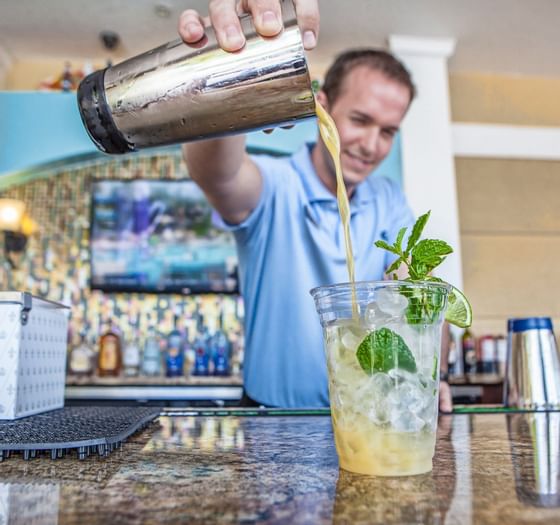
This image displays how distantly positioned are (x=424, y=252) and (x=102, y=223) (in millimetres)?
2832

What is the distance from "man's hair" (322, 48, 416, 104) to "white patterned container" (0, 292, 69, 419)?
98 centimetres

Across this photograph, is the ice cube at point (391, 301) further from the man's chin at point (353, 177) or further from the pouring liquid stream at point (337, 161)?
the man's chin at point (353, 177)

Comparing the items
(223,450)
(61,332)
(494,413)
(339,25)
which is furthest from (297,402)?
(339,25)

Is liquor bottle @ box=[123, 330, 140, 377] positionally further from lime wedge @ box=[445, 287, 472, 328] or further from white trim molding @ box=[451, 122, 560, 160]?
lime wedge @ box=[445, 287, 472, 328]

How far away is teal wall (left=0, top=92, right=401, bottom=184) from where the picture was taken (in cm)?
281

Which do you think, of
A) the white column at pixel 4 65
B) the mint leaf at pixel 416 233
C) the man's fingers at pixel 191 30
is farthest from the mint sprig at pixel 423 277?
the white column at pixel 4 65

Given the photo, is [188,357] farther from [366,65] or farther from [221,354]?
[366,65]

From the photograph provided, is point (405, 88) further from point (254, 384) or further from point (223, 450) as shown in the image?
point (223, 450)

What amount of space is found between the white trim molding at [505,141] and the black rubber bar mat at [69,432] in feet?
9.44

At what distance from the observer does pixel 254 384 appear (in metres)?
1.40

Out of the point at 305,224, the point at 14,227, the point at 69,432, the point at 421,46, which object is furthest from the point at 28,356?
the point at 421,46

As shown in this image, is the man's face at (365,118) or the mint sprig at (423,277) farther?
the man's face at (365,118)

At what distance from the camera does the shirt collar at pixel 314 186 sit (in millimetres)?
1434

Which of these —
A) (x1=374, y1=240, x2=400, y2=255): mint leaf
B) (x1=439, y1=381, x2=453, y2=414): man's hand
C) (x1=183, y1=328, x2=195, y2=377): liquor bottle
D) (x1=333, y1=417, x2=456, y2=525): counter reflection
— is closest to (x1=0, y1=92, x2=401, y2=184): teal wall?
(x1=183, y1=328, x2=195, y2=377): liquor bottle
